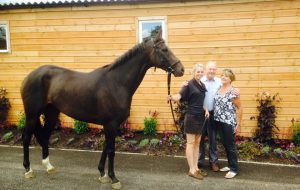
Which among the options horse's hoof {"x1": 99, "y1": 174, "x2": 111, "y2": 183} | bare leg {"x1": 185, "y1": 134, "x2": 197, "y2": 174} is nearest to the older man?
bare leg {"x1": 185, "y1": 134, "x2": 197, "y2": 174}

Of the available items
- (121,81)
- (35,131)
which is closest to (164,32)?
(121,81)

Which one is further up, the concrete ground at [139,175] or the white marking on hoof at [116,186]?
the white marking on hoof at [116,186]

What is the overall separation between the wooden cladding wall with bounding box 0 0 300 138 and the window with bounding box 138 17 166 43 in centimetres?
13

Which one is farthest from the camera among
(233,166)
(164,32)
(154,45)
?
(164,32)

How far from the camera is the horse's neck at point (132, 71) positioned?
17.5 ft

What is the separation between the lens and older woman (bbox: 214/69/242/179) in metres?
5.57

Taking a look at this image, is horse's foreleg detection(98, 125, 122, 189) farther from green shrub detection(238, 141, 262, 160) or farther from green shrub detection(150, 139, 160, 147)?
green shrub detection(238, 141, 262, 160)

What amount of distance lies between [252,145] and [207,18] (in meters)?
3.17

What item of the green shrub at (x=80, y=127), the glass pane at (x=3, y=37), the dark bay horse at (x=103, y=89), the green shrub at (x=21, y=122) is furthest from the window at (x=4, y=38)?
the dark bay horse at (x=103, y=89)

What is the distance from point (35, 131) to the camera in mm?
5977

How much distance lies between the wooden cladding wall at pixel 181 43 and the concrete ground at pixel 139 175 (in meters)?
2.11

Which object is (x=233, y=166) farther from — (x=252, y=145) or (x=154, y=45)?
(x=154, y=45)

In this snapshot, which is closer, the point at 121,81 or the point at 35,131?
the point at 121,81

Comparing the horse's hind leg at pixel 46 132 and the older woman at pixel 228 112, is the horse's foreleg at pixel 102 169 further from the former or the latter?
the older woman at pixel 228 112
